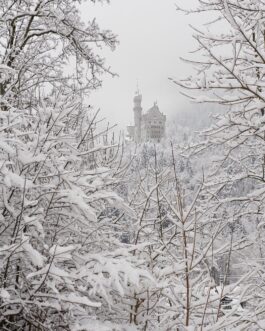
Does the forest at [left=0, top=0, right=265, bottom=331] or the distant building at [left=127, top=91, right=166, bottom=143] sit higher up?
the distant building at [left=127, top=91, right=166, bottom=143]

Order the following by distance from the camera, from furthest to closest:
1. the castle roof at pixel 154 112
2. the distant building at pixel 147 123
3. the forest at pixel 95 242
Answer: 1. the castle roof at pixel 154 112
2. the distant building at pixel 147 123
3. the forest at pixel 95 242

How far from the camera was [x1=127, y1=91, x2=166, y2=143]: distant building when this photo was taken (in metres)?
143

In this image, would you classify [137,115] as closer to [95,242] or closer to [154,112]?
[154,112]

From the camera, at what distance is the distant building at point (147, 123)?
5620 inches

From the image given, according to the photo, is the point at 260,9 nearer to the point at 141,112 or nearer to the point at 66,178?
the point at 66,178

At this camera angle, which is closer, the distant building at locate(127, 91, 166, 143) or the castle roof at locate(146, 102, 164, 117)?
the distant building at locate(127, 91, 166, 143)

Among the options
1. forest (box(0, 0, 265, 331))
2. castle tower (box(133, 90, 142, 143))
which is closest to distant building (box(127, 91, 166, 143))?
castle tower (box(133, 90, 142, 143))

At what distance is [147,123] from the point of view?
143 meters

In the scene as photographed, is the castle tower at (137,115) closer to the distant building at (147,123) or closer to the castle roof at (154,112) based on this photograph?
the distant building at (147,123)

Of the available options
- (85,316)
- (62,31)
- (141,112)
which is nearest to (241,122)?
(85,316)

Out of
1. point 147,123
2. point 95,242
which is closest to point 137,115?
point 147,123

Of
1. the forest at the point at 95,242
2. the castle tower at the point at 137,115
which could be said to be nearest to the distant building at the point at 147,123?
the castle tower at the point at 137,115

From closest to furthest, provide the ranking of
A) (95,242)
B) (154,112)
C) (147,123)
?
1. (95,242)
2. (147,123)
3. (154,112)

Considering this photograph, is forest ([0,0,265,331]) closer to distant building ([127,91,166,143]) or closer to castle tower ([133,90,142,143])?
distant building ([127,91,166,143])
